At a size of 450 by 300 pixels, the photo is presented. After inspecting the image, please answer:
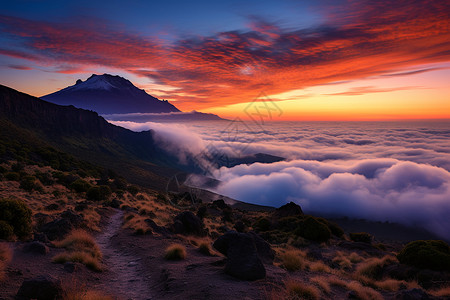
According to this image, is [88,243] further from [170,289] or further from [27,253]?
[170,289]

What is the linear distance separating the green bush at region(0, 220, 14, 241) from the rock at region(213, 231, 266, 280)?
→ 10422 mm

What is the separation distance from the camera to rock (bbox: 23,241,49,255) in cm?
1000

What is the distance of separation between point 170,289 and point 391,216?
207 metres

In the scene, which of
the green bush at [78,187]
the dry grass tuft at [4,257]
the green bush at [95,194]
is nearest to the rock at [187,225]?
the dry grass tuft at [4,257]

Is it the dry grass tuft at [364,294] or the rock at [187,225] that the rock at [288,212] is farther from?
the dry grass tuft at [364,294]

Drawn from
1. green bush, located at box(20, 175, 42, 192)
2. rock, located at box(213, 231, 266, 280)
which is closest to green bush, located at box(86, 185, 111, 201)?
green bush, located at box(20, 175, 42, 192)

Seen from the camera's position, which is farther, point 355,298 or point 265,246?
Answer: point 265,246

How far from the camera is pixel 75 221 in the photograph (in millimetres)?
15789

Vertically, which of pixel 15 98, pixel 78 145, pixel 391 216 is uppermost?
pixel 15 98

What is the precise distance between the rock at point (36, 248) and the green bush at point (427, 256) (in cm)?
2021

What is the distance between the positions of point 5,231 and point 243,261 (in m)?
11.2

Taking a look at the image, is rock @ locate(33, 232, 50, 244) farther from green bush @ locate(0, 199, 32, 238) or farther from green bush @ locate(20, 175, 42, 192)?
green bush @ locate(20, 175, 42, 192)

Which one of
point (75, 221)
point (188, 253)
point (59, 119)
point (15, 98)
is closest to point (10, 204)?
point (75, 221)

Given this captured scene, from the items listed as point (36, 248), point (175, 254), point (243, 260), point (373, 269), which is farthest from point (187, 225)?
point (373, 269)
